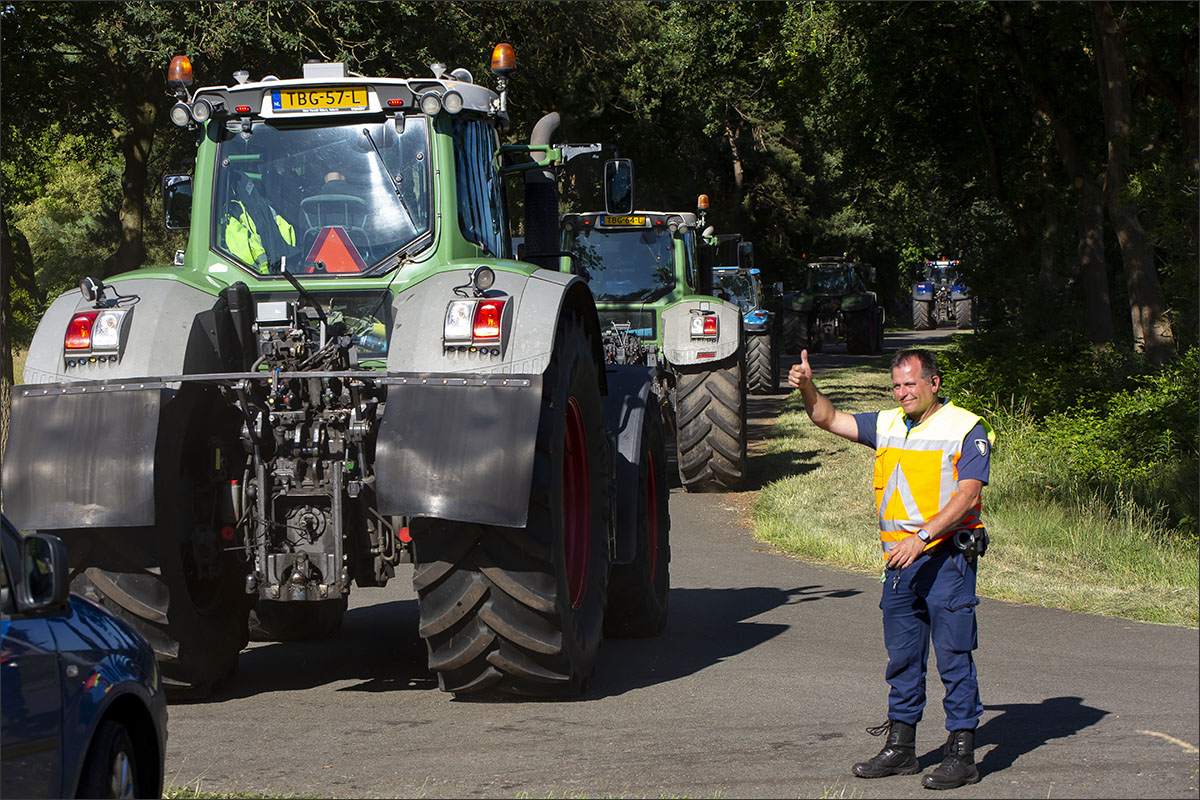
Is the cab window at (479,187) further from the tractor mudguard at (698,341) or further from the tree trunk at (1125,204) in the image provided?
the tree trunk at (1125,204)

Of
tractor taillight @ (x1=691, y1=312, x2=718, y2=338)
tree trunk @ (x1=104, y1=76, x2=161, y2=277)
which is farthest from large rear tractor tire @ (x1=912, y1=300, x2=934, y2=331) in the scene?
tractor taillight @ (x1=691, y1=312, x2=718, y2=338)

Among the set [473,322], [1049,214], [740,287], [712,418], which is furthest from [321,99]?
[1049,214]

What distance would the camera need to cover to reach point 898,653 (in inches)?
239

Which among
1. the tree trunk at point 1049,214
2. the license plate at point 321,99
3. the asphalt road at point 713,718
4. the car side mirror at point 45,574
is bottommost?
the asphalt road at point 713,718

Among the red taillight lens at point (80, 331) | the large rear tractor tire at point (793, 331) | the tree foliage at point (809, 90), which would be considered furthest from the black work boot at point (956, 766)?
the large rear tractor tire at point (793, 331)

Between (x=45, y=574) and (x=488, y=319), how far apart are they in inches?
106

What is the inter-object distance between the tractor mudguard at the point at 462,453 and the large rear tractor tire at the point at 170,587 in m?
1.09

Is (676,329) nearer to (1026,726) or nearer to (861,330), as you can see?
(1026,726)

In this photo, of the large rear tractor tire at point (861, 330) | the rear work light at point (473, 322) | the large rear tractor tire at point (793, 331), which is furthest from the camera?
the large rear tractor tire at point (861, 330)

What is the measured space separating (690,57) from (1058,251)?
859 centimetres

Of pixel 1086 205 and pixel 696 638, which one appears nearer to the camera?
pixel 696 638

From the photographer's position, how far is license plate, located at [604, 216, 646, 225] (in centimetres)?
1620

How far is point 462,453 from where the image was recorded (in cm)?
625

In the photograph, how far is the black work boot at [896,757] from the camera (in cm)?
586
